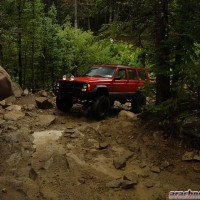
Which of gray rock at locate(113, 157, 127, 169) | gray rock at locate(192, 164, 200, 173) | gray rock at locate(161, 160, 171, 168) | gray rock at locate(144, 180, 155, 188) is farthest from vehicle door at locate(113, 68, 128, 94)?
gray rock at locate(144, 180, 155, 188)

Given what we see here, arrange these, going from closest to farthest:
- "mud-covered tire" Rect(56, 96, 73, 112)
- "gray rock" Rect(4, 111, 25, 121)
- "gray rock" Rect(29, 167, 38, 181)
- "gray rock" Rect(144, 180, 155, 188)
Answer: "gray rock" Rect(144, 180, 155, 188), "gray rock" Rect(29, 167, 38, 181), "gray rock" Rect(4, 111, 25, 121), "mud-covered tire" Rect(56, 96, 73, 112)

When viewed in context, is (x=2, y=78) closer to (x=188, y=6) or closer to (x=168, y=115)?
(x=168, y=115)

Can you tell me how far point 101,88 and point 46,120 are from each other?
247 cm

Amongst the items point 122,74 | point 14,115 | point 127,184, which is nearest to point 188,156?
point 127,184

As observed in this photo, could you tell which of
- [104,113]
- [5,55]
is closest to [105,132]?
[104,113]

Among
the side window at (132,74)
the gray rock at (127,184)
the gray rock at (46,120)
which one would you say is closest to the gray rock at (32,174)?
the gray rock at (127,184)

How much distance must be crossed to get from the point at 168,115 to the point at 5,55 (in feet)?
44.8

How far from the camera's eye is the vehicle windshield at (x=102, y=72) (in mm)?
13922

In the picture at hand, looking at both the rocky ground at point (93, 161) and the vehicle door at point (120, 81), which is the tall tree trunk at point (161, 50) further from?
the vehicle door at point (120, 81)

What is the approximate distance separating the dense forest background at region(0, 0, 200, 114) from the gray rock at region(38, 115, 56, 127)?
121 inches

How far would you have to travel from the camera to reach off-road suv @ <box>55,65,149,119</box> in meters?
12.8

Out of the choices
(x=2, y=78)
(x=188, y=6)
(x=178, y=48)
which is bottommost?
(x=2, y=78)

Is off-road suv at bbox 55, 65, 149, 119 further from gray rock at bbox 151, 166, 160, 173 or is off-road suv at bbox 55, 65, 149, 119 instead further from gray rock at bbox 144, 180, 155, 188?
gray rock at bbox 144, 180, 155, 188

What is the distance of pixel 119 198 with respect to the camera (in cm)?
793
